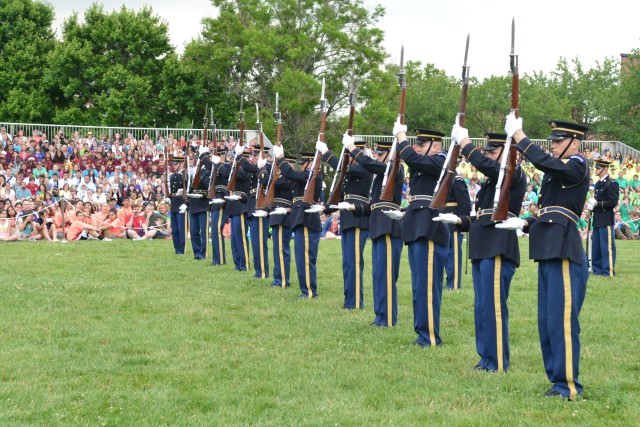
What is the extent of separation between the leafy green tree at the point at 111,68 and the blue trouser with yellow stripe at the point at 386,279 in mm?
35023

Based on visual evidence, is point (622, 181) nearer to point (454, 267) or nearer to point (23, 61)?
point (454, 267)

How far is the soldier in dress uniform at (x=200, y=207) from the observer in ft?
58.0

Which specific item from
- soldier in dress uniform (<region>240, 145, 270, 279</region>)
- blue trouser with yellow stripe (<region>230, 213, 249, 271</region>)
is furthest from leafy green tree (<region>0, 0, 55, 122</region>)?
soldier in dress uniform (<region>240, 145, 270, 279</region>)

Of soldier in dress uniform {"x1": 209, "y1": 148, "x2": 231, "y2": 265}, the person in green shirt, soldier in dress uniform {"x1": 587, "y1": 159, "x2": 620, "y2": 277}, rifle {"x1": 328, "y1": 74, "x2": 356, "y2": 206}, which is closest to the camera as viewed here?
rifle {"x1": 328, "y1": 74, "x2": 356, "y2": 206}

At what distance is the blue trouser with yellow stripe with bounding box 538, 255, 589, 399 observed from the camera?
22.6 feet

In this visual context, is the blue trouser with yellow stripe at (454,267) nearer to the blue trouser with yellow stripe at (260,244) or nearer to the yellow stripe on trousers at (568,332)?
the blue trouser with yellow stripe at (260,244)

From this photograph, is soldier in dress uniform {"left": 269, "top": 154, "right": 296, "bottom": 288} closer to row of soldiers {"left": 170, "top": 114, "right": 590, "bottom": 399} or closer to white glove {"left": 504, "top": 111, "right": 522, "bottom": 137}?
row of soldiers {"left": 170, "top": 114, "right": 590, "bottom": 399}

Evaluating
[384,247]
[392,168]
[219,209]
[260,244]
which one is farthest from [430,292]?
[219,209]

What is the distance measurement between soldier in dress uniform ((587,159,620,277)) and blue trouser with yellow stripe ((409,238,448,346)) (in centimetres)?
722

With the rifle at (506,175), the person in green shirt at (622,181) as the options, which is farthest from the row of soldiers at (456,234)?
the person in green shirt at (622,181)

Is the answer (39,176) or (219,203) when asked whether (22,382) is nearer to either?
(219,203)

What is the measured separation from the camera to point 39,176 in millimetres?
25578

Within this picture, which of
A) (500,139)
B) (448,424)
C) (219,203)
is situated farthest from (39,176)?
(448,424)

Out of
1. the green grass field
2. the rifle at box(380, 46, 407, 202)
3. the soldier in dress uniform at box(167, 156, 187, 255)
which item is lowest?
the green grass field
